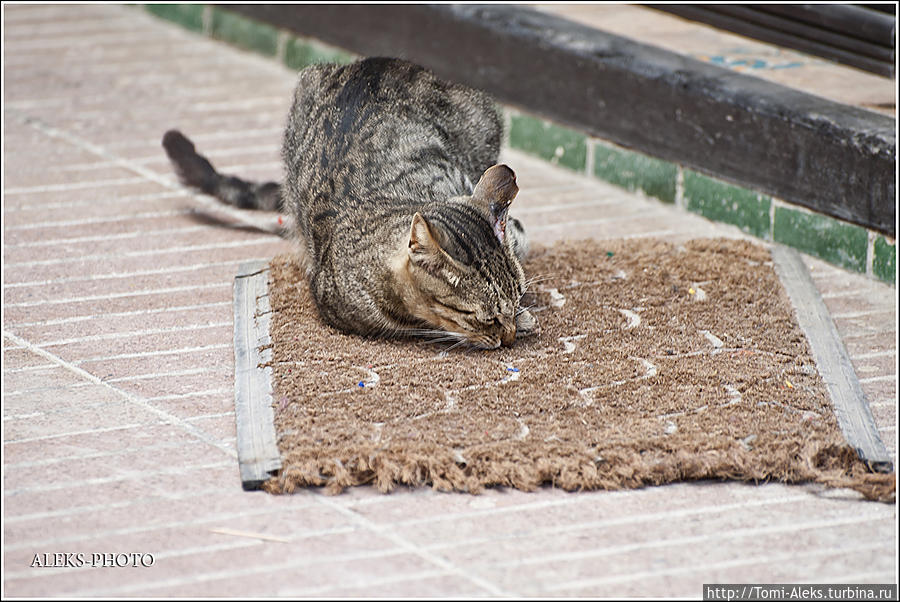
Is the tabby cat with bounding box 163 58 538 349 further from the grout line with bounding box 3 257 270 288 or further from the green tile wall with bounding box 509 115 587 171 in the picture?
the green tile wall with bounding box 509 115 587 171

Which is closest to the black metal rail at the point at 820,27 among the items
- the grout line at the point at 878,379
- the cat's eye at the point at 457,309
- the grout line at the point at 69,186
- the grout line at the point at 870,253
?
the grout line at the point at 870,253

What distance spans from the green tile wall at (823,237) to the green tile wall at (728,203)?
9cm

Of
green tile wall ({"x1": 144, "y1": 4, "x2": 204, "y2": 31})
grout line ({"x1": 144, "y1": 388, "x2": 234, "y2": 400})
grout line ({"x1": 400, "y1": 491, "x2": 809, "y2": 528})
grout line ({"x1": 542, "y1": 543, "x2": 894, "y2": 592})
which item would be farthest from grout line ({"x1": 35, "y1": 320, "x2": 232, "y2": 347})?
green tile wall ({"x1": 144, "y1": 4, "x2": 204, "y2": 31})

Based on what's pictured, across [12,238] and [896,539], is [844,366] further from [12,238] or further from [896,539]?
[12,238]

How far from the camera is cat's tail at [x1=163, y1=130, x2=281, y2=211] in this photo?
606 cm

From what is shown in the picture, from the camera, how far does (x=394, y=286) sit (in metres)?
4.62

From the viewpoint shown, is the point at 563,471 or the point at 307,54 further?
the point at 307,54

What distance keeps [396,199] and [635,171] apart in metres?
1.83

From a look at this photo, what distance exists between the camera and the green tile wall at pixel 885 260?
17.3 feet

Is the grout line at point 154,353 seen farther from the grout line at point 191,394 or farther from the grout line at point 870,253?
the grout line at point 870,253

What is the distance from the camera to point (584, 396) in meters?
4.25

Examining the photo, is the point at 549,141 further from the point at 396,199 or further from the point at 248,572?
the point at 248,572

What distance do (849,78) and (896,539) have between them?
351cm

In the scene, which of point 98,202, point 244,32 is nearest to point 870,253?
point 98,202
